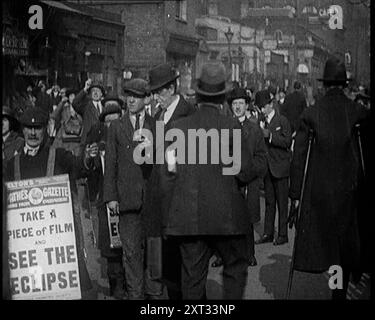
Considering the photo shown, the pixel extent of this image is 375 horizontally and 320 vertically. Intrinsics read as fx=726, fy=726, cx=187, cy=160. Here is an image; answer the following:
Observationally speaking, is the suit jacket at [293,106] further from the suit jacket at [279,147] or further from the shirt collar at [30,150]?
the shirt collar at [30,150]

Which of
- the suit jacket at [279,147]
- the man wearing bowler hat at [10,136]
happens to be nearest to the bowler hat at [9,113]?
the man wearing bowler hat at [10,136]

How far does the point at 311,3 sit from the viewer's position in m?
5.74

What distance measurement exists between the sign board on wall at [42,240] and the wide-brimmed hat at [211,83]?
1.21 metres

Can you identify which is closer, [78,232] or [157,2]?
[78,232]

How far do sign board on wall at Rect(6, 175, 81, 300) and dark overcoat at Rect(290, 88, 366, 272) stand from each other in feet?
5.65

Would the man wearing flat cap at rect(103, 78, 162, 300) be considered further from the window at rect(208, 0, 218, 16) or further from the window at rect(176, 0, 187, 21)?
the window at rect(208, 0, 218, 16)

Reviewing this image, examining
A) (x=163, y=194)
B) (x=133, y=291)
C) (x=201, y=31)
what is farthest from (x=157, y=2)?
(x=133, y=291)

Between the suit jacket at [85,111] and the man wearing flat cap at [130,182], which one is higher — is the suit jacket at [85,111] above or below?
above

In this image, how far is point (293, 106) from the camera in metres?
6.52

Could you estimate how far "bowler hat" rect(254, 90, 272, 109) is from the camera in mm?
6516

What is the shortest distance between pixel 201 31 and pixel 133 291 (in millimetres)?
2173

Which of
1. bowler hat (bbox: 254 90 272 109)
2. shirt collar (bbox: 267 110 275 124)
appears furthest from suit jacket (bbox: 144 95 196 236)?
shirt collar (bbox: 267 110 275 124)

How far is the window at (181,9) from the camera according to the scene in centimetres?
561
